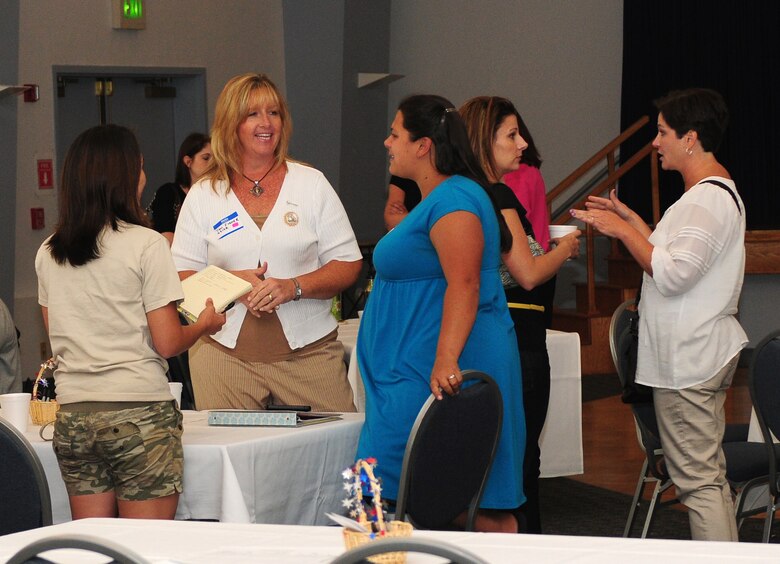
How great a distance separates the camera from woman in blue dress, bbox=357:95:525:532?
9.05 ft

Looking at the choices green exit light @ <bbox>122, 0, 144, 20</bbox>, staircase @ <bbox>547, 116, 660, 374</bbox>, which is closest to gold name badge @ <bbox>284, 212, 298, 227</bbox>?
green exit light @ <bbox>122, 0, 144, 20</bbox>

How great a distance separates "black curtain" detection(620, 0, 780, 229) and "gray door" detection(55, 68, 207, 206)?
149 inches

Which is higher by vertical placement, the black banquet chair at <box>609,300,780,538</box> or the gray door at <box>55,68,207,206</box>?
the gray door at <box>55,68,207,206</box>

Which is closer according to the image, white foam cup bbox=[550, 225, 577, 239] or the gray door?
white foam cup bbox=[550, 225, 577, 239]

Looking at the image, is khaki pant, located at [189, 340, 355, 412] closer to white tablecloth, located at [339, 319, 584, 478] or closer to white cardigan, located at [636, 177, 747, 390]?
white cardigan, located at [636, 177, 747, 390]

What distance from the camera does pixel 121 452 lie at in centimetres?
263

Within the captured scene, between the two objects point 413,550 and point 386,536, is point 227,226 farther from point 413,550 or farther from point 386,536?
point 413,550

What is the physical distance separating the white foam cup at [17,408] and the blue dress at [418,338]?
868 millimetres

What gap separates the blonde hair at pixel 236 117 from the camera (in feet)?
10.8

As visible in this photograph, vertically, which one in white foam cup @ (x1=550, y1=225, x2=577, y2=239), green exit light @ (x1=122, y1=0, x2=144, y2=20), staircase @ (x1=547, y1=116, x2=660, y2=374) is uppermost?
green exit light @ (x1=122, y1=0, x2=144, y2=20)

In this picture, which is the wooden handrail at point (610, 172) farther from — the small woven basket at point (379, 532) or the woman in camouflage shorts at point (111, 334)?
the small woven basket at point (379, 532)

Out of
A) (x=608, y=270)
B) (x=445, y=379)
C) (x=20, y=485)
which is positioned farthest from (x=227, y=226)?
(x=608, y=270)

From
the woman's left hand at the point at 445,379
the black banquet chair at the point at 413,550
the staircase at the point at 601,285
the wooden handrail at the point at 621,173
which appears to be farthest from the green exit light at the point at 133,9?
the black banquet chair at the point at 413,550

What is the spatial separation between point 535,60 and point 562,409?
19.7ft
